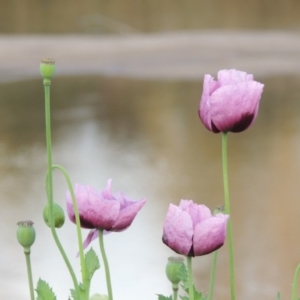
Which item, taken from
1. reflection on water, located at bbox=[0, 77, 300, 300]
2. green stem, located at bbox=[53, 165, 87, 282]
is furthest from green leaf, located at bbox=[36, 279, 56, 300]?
reflection on water, located at bbox=[0, 77, 300, 300]

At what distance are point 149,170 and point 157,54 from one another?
2433 millimetres

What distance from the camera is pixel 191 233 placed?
0.84 ft

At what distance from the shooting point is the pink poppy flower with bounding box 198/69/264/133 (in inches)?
10.9

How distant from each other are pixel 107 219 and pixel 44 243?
1.16 m

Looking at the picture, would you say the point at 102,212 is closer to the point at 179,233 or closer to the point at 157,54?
the point at 179,233

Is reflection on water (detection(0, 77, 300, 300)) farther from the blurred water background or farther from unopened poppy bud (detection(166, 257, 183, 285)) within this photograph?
unopened poppy bud (detection(166, 257, 183, 285))

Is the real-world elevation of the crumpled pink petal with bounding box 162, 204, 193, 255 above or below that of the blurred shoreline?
below

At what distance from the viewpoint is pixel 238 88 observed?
281mm

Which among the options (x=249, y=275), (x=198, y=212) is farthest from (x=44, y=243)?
(x=198, y=212)

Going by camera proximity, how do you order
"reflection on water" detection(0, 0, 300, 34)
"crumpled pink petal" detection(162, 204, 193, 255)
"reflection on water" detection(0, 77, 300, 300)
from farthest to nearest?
"reflection on water" detection(0, 0, 300, 34) < "reflection on water" detection(0, 77, 300, 300) < "crumpled pink petal" detection(162, 204, 193, 255)

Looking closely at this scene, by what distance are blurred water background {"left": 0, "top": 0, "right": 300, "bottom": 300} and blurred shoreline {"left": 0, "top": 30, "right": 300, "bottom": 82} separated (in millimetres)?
29

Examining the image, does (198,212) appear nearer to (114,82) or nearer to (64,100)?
(64,100)

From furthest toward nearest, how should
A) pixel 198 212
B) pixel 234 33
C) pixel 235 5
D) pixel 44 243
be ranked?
pixel 235 5 < pixel 234 33 < pixel 44 243 < pixel 198 212

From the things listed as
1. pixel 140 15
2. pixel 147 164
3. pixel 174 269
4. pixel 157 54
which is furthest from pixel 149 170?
pixel 140 15
